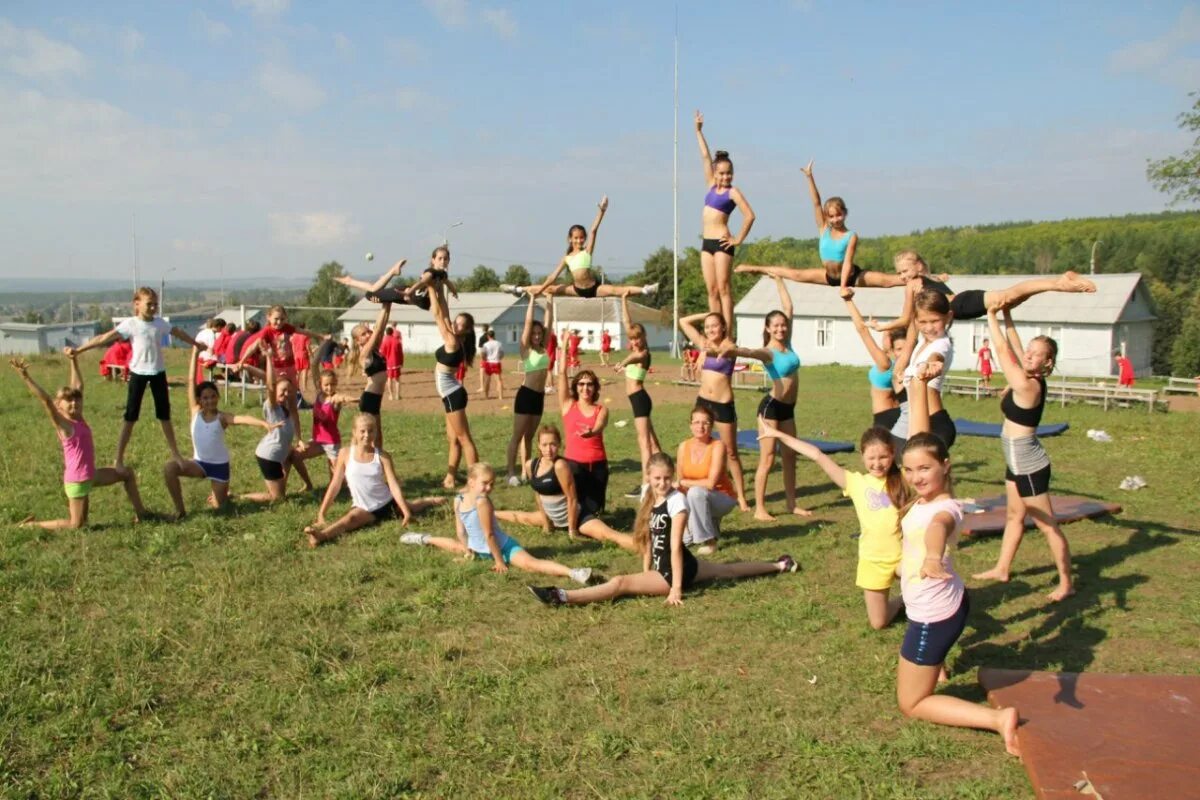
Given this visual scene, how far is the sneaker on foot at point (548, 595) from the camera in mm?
6564

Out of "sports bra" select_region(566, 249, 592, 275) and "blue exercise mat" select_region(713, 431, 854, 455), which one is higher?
"sports bra" select_region(566, 249, 592, 275)

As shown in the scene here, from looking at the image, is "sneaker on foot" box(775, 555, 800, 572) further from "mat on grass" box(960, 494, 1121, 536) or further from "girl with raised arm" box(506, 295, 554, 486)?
"girl with raised arm" box(506, 295, 554, 486)

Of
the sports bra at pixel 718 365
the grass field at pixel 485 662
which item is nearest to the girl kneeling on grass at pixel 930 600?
the grass field at pixel 485 662

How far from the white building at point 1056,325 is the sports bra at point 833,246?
31170mm

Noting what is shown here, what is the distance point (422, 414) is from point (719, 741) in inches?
577

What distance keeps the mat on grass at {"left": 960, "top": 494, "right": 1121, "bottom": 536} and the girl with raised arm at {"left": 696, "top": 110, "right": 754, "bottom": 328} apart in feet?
9.91

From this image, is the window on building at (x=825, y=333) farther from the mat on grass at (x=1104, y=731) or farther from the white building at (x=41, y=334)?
the white building at (x=41, y=334)

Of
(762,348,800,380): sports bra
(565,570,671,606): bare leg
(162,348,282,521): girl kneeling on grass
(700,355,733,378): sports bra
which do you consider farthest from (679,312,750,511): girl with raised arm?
(162,348,282,521): girl kneeling on grass

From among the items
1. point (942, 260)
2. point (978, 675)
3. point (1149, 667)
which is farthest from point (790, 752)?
point (942, 260)

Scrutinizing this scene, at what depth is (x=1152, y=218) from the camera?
106 metres

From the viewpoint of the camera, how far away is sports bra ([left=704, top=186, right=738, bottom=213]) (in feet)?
29.5

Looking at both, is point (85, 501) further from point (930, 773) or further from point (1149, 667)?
point (1149, 667)

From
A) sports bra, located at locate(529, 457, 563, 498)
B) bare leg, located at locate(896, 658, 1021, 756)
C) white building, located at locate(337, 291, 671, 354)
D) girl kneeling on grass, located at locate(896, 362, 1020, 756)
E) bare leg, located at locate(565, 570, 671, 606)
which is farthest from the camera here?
white building, located at locate(337, 291, 671, 354)

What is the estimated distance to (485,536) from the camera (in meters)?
7.64
